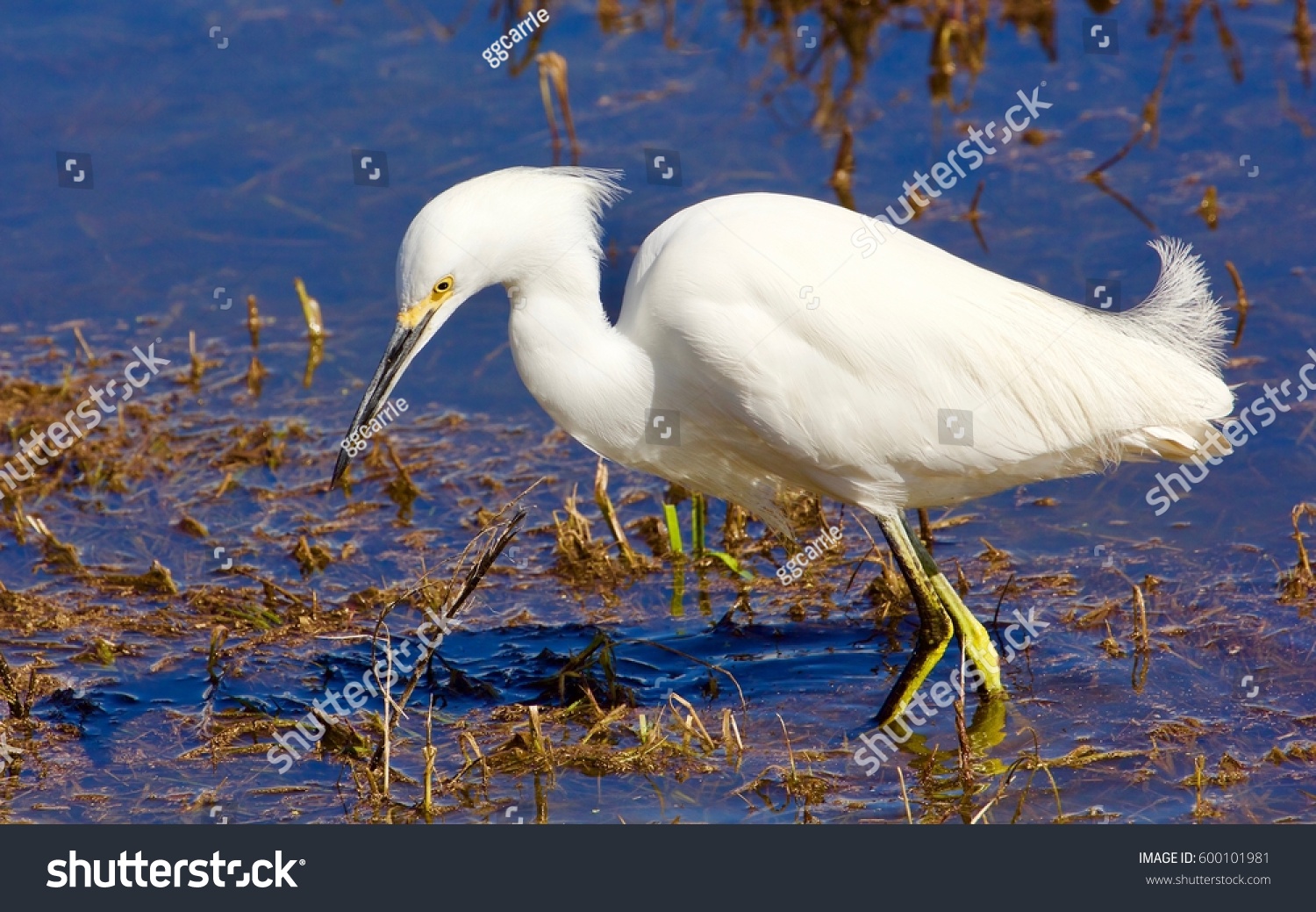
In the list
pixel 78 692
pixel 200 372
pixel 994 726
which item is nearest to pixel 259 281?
pixel 200 372

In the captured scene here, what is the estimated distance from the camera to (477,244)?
195 inches

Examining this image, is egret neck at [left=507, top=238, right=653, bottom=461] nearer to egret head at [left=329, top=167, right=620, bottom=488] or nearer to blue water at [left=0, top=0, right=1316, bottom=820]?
egret head at [left=329, top=167, right=620, bottom=488]

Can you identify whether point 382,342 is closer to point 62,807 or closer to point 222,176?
point 222,176

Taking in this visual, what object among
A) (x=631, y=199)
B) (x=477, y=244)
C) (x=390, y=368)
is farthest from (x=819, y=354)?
(x=631, y=199)

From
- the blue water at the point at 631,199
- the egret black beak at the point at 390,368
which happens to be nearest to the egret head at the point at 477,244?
the egret black beak at the point at 390,368

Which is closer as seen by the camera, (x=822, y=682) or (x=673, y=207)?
(x=822, y=682)

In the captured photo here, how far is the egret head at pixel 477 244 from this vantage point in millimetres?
4883

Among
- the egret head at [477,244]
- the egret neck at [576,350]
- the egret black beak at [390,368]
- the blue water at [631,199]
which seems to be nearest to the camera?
the egret head at [477,244]

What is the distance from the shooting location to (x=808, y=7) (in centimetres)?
1033

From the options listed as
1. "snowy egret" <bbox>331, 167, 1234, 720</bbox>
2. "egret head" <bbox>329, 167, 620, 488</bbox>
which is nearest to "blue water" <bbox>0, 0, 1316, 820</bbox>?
"snowy egret" <bbox>331, 167, 1234, 720</bbox>

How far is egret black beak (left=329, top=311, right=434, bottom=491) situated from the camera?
16.4 feet

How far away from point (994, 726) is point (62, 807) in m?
2.93

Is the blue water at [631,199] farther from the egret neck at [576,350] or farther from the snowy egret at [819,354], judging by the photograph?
the egret neck at [576,350]

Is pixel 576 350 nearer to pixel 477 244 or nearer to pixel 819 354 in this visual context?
pixel 477 244
